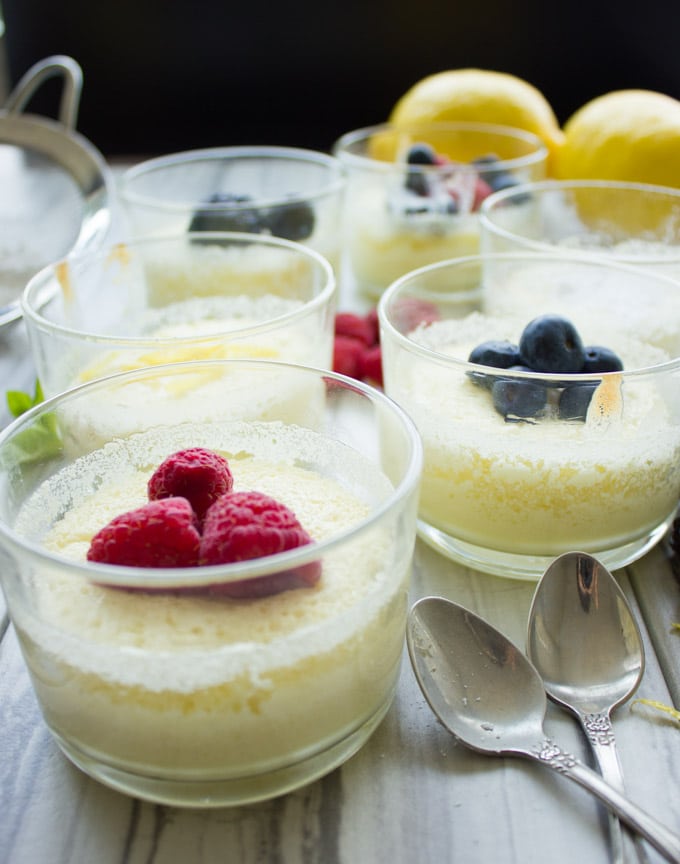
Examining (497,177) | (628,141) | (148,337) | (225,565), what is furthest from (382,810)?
(628,141)

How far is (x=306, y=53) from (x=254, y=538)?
2209 mm

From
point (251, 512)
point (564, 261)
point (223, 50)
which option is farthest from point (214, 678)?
point (223, 50)

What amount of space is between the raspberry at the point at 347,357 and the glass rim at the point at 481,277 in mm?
198

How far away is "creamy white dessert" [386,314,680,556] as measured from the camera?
0.89 metres

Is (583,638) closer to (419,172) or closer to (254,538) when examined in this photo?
(254,538)

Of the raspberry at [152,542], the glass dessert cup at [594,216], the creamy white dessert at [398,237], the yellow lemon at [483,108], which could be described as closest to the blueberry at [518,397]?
the raspberry at [152,542]

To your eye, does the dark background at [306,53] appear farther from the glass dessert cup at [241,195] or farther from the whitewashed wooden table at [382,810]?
the whitewashed wooden table at [382,810]

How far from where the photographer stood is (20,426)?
0.79 meters

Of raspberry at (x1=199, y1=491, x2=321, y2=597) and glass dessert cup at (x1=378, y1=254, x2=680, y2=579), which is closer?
raspberry at (x1=199, y1=491, x2=321, y2=597)

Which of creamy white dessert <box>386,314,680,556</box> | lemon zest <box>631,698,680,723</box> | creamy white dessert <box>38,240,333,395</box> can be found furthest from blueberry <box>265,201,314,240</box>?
lemon zest <box>631,698,680,723</box>

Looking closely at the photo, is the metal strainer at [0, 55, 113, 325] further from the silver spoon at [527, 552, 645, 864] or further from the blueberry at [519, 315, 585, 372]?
the silver spoon at [527, 552, 645, 864]

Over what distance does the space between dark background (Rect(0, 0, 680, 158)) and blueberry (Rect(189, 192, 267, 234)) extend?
4.60ft

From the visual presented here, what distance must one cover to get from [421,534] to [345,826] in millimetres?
385

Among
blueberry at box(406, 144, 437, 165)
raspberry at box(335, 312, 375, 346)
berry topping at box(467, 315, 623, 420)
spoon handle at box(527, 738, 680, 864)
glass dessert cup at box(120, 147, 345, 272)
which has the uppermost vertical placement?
berry topping at box(467, 315, 623, 420)
